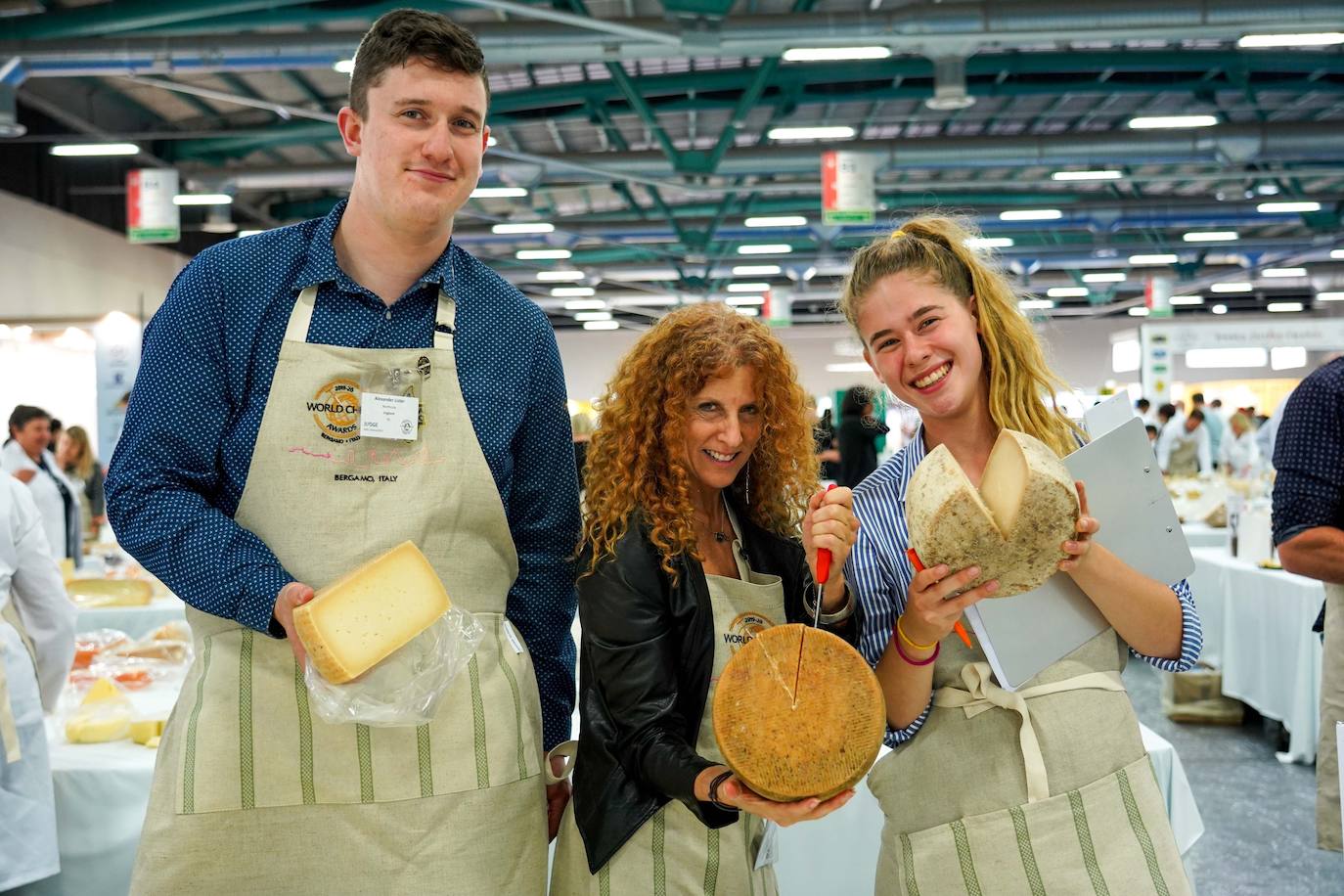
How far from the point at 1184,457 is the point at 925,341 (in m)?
12.7

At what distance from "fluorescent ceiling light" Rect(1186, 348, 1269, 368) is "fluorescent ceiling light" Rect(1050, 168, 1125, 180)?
13261mm

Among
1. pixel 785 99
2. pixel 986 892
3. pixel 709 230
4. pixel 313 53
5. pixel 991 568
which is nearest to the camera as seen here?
pixel 991 568

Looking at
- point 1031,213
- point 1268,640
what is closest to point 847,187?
point 1031,213

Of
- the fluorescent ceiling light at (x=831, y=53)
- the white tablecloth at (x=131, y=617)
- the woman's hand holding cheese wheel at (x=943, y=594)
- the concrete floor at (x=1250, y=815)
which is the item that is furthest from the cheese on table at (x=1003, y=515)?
the fluorescent ceiling light at (x=831, y=53)

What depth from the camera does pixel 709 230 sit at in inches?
621

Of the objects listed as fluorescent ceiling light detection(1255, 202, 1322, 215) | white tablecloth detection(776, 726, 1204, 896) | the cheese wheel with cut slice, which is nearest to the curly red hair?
the cheese wheel with cut slice

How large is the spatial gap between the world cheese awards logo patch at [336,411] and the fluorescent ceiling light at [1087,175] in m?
12.2

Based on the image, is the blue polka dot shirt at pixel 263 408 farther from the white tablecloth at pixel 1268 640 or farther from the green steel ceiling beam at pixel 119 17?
the green steel ceiling beam at pixel 119 17

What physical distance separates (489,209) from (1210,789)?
1319 centimetres

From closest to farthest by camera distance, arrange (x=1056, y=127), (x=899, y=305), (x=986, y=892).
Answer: (x=986, y=892)
(x=899, y=305)
(x=1056, y=127)

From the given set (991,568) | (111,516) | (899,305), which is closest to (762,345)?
(899,305)

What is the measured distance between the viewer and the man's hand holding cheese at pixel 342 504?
57.3 inches

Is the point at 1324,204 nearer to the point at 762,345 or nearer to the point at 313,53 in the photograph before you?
the point at 313,53

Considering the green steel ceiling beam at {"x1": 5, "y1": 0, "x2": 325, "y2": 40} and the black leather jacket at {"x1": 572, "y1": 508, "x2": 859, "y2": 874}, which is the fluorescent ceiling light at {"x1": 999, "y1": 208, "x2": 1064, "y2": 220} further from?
the black leather jacket at {"x1": 572, "y1": 508, "x2": 859, "y2": 874}
